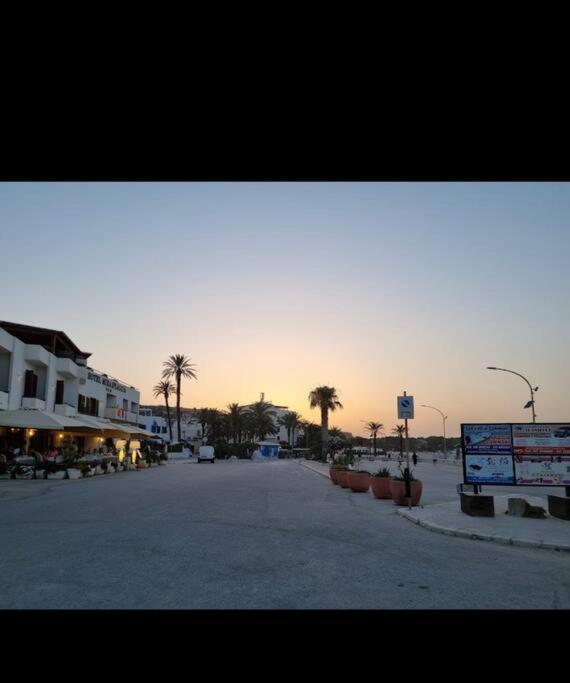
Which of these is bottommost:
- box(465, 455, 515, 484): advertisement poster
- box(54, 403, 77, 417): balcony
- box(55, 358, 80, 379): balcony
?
box(465, 455, 515, 484): advertisement poster

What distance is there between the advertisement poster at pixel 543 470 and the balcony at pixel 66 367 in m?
35.1

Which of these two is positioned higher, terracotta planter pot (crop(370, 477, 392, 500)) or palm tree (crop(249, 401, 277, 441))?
palm tree (crop(249, 401, 277, 441))

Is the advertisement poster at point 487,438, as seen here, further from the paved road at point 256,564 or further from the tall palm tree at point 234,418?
the tall palm tree at point 234,418

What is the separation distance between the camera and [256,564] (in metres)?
7.46

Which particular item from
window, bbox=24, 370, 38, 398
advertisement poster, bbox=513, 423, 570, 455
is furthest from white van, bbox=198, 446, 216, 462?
advertisement poster, bbox=513, 423, 570, 455

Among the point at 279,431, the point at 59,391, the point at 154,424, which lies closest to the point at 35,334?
the point at 59,391

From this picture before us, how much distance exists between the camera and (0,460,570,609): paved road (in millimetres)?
5703

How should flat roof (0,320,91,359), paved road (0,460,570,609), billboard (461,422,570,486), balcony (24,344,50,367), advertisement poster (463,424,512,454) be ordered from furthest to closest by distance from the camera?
flat roof (0,320,91,359)
balcony (24,344,50,367)
advertisement poster (463,424,512,454)
billboard (461,422,570,486)
paved road (0,460,570,609)

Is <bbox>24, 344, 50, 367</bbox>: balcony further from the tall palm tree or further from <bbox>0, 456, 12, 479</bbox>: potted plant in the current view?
the tall palm tree

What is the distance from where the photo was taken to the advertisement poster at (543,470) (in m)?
12.8

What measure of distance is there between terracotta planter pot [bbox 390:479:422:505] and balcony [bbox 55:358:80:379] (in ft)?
104

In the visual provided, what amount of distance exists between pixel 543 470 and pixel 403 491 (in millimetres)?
3726
